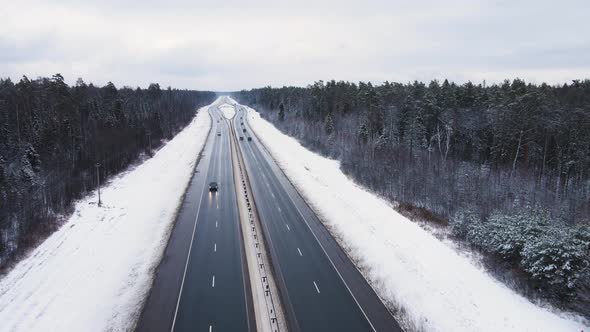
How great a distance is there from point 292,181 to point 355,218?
19.2 m

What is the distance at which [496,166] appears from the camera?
54938 millimetres

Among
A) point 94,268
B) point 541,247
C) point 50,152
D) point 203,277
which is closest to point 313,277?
point 203,277

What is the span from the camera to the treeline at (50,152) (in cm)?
3625

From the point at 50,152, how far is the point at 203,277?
47.5 metres

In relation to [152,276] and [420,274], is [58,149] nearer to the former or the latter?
[152,276]

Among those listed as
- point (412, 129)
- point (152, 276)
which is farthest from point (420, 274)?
point (412, 129)

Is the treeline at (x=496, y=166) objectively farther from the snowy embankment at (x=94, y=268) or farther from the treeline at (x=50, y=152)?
the treeline at (x=50, y=152)

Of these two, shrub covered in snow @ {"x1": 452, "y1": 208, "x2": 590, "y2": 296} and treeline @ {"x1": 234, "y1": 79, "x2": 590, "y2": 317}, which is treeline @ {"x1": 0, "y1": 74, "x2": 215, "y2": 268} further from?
treeline @ {"x1": 234, "y1": 79, "x2": 590, "y2": 317}

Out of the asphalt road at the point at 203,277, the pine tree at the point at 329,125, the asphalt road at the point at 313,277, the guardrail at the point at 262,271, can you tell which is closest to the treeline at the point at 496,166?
the pine tree at the point at 329,125

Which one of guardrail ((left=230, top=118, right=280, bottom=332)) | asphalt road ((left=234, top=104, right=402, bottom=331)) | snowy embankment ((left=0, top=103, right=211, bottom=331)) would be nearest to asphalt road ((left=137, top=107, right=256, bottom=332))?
guardrail ((left=230, top=118, right=280, bottom=332))

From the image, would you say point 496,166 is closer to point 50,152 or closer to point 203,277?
point 203,277

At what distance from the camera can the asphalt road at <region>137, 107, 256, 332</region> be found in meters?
20.6

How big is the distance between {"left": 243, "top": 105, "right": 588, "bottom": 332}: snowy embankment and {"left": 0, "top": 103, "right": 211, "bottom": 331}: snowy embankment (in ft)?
57.2

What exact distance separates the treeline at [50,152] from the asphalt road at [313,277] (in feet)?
74.5
